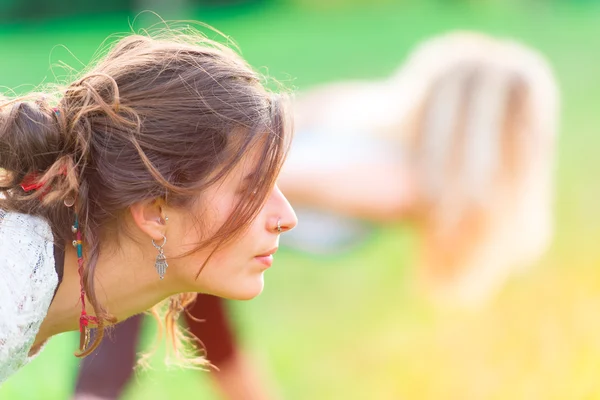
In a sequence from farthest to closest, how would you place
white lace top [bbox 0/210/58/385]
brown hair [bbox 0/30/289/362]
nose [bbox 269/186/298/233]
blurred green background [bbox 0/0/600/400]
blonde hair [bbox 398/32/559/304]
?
blonde hair [bbox 398/32/559/304], blurred green background [bbox 0/0/600/400], nose [bbox 269/186/298/233], brown hair [bbox 0/30/289/362], white lace top [bbox 0/210/58/385]

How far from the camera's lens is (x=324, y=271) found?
5.32m

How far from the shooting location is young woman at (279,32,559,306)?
13.3 feet

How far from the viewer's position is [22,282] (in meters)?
1.84

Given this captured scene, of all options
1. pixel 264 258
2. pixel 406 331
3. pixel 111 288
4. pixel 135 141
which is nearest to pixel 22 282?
pixel 111 288

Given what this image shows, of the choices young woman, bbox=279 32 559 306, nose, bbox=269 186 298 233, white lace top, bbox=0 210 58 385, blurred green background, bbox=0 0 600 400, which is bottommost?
blurred green background, bbox=0 0 600 400

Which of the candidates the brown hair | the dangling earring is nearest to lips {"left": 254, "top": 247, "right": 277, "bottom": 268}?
the brown hair

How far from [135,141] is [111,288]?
352 millimetres

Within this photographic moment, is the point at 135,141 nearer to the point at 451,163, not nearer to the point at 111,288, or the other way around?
the point at 111,288

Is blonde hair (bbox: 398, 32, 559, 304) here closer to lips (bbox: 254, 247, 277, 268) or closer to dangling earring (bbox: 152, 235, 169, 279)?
lips (bbox: 254, 247, 277, 268)

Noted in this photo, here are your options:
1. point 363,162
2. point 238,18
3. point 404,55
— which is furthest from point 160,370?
point 238,18

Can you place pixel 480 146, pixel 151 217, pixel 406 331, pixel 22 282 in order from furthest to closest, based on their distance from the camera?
pixel 406 331
pixel 480 146
pixel 151 217
pixel 22 282

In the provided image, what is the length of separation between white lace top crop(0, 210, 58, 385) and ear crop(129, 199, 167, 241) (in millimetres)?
188

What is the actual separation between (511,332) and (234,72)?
9.30 ft

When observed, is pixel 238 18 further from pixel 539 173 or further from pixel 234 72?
pixel 234 72
